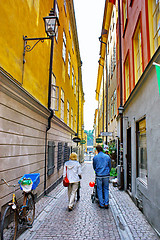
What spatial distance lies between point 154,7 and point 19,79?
13.1 feet

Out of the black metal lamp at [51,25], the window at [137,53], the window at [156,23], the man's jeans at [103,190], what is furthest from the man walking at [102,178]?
Answer: the black metal lamp at [51,25]

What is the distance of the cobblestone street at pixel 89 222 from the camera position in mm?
4489

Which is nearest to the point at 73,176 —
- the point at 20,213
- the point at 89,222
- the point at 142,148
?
the point at 89,222

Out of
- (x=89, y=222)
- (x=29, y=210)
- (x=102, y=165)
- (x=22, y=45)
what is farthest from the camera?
(x=102, y=165)

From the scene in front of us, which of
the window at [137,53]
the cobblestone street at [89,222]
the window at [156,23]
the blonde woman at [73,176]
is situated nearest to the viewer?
the cobblestone street at [89,222]

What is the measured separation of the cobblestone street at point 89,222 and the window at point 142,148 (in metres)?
1.11

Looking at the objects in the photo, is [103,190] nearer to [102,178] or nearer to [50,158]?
[102,178]

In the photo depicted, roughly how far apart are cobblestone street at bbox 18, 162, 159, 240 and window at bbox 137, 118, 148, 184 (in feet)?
3.63

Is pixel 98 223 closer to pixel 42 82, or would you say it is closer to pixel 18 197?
pixel 18 197

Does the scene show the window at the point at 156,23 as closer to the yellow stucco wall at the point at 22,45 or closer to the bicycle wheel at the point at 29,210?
the yellow stucco wall at the point at 22,45

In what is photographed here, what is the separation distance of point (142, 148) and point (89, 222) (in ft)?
9.32

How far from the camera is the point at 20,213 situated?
→ 442 centimetres

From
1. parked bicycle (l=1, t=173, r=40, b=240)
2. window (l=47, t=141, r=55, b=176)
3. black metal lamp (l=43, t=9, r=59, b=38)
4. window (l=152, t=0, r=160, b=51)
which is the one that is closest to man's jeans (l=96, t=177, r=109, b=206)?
parked bicycle (l=1, t=173, r=40, b=240)

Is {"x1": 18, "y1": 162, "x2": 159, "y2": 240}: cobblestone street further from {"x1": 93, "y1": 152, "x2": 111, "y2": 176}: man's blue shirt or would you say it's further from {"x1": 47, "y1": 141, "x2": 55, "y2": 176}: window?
{"x1": 47, "y1": 141, "x2": 55, "y2": 176}: window
